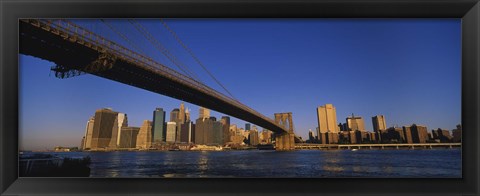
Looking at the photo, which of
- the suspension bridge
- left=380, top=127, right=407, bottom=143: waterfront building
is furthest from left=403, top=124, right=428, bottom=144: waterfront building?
the suspension bridge

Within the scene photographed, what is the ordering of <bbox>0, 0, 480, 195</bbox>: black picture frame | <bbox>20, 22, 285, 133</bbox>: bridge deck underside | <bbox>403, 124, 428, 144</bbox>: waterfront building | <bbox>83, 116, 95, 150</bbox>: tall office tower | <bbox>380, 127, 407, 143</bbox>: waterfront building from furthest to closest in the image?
<bbox>380, 127, 407, 143</bbox>: waterfront building, <bbox>403, 124, 428, 144</bbox>: waterfront building, <bbox>83, 116, 95, 150</bbox>: tall office tower, <bbox>20, 22, 285, 133</bbox>: bridge deck underside, <bbox>0, 0, 480, 195</bbox>: black picture frame

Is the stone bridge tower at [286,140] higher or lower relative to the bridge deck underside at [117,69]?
lower

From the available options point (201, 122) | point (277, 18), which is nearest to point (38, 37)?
point (277, 18)

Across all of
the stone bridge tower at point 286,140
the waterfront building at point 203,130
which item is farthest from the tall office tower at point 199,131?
the stone bridge tower at point 286,140

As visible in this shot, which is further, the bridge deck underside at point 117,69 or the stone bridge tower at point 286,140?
the stone bridge tower at point 286,140

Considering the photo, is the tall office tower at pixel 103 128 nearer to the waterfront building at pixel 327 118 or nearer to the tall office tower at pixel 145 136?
the tall office tower at pixel 145 136

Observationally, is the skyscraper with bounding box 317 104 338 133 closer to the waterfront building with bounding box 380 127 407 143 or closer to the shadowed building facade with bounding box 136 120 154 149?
the waterfront building with bounding box 380 127 407 143

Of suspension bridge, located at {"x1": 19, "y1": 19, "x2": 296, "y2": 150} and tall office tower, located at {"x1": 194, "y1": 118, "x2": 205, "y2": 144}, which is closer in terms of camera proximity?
suspension bridge, located at {"x1": 19, "y1": 19, "x2": 296, "y2": 150}

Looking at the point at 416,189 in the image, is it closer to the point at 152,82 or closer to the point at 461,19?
the point at 461,19
